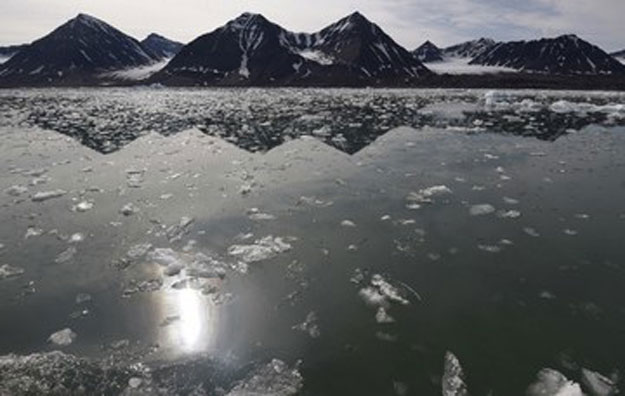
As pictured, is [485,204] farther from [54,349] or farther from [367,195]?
[54,349]

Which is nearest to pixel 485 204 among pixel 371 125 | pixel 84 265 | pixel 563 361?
pixel 563 361

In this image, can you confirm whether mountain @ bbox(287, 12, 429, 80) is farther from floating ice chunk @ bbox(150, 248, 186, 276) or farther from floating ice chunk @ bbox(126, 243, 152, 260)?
floating ice chunk @ bbox(150, 248, 186, 276)

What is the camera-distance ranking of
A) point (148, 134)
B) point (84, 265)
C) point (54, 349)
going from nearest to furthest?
point (54, 349) → point (84, 265) → point (148, 134)

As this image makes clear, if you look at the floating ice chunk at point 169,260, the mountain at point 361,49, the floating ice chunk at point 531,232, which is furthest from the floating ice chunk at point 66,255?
the mountain at point 361,49

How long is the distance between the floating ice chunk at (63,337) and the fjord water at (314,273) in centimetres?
6

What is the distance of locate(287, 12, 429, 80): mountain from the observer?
15250 cm

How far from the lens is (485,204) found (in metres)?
10.0

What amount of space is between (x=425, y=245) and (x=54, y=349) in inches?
218

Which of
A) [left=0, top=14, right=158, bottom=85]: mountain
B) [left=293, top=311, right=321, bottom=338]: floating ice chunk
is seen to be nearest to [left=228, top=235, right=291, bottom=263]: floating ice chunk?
[left=293, top=311, right=321, bottom=338]: floating ice chunk

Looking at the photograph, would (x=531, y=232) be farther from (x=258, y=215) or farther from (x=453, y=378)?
(x=258, y=215)

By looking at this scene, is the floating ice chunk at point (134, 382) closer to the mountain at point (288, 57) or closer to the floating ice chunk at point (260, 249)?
the floating ice chunk at point (260, 249)

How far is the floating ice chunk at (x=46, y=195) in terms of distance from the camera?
1065cm

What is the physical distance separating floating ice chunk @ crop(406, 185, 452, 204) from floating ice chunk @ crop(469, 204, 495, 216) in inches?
38.1

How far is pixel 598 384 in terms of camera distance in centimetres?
450
